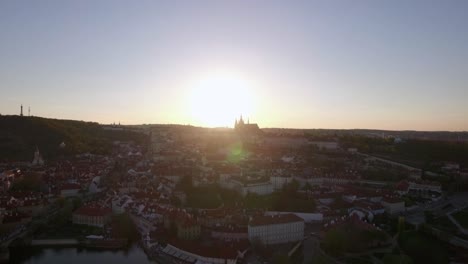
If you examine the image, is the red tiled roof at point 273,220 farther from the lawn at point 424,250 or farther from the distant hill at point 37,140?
the distant hill at point 37,140

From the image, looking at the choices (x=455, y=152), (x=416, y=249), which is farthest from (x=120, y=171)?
(x=455, y=152)

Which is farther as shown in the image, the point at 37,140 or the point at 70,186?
the point at 37,140

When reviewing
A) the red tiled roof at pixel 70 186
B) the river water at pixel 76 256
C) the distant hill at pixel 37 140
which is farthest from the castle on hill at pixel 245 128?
the river water at pixel 76 256

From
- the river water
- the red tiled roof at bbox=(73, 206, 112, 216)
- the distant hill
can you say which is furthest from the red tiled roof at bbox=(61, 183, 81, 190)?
the distant hill

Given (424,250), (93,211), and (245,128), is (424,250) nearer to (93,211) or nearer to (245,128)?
(93,211)

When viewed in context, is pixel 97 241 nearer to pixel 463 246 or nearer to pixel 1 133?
pixel 463 246

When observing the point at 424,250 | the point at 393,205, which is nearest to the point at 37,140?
the point at 393,205
